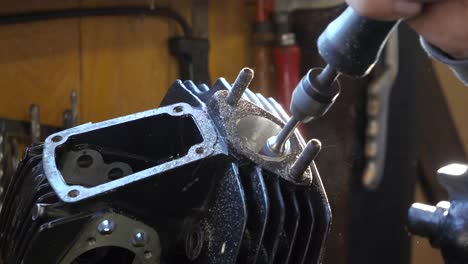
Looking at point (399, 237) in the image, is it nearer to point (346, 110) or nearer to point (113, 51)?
point (346, 110)

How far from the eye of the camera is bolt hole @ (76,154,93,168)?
475mm

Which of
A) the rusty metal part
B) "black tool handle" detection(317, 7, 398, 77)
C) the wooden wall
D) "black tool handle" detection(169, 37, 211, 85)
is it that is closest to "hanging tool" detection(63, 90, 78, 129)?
the wooden wall

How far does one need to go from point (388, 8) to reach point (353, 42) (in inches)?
1.8

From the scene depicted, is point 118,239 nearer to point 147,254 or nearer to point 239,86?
point 147,254

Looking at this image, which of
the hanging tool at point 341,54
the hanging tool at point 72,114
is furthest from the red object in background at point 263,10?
A: the hanging tool at point 341,54

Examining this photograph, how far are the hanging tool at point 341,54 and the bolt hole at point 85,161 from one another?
0.18 metres

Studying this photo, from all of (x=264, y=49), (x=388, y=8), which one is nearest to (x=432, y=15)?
(x=388, y=8)

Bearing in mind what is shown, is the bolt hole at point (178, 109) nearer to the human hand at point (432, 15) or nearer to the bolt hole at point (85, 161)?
the bolt hole at point (85, 161)

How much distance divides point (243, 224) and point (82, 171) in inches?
5.8

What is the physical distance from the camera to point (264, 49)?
1140mm

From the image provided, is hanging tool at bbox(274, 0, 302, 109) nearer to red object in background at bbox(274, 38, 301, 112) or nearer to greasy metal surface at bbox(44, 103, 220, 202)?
red object in background at bbox(274, 38, 301, 112)

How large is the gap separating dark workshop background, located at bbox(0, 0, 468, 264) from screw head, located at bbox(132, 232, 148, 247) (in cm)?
55

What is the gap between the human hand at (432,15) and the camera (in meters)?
0.32

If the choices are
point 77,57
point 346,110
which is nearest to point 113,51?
point 77,57
